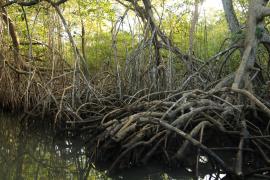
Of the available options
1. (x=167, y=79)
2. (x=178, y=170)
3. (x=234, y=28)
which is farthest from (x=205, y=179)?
(x=234, y=28)

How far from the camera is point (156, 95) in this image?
518 centimetres

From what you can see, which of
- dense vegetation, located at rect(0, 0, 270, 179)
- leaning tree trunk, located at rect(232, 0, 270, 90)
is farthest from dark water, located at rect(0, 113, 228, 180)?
leaning tree trunk, located at rect(232, 0, 270, 90)

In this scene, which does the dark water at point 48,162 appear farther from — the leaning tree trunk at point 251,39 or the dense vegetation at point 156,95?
the leaning tree trunk at point 251,39

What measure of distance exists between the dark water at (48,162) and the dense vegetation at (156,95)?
0.12 metres

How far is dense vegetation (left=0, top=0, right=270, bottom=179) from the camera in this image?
353 centimetres

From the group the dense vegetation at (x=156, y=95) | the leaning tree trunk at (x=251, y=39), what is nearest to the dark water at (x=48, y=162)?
the dense vegetation at (x=156, y=95)

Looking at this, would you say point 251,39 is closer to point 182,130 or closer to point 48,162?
point 182,130

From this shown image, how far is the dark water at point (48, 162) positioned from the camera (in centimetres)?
352

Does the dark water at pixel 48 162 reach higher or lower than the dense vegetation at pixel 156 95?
lower

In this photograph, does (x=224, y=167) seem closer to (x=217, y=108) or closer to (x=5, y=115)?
(x=217, y=108)

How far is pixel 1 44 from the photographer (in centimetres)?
645

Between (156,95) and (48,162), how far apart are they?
5.34 ft

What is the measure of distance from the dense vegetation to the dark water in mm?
124

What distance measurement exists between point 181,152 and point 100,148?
92cm
